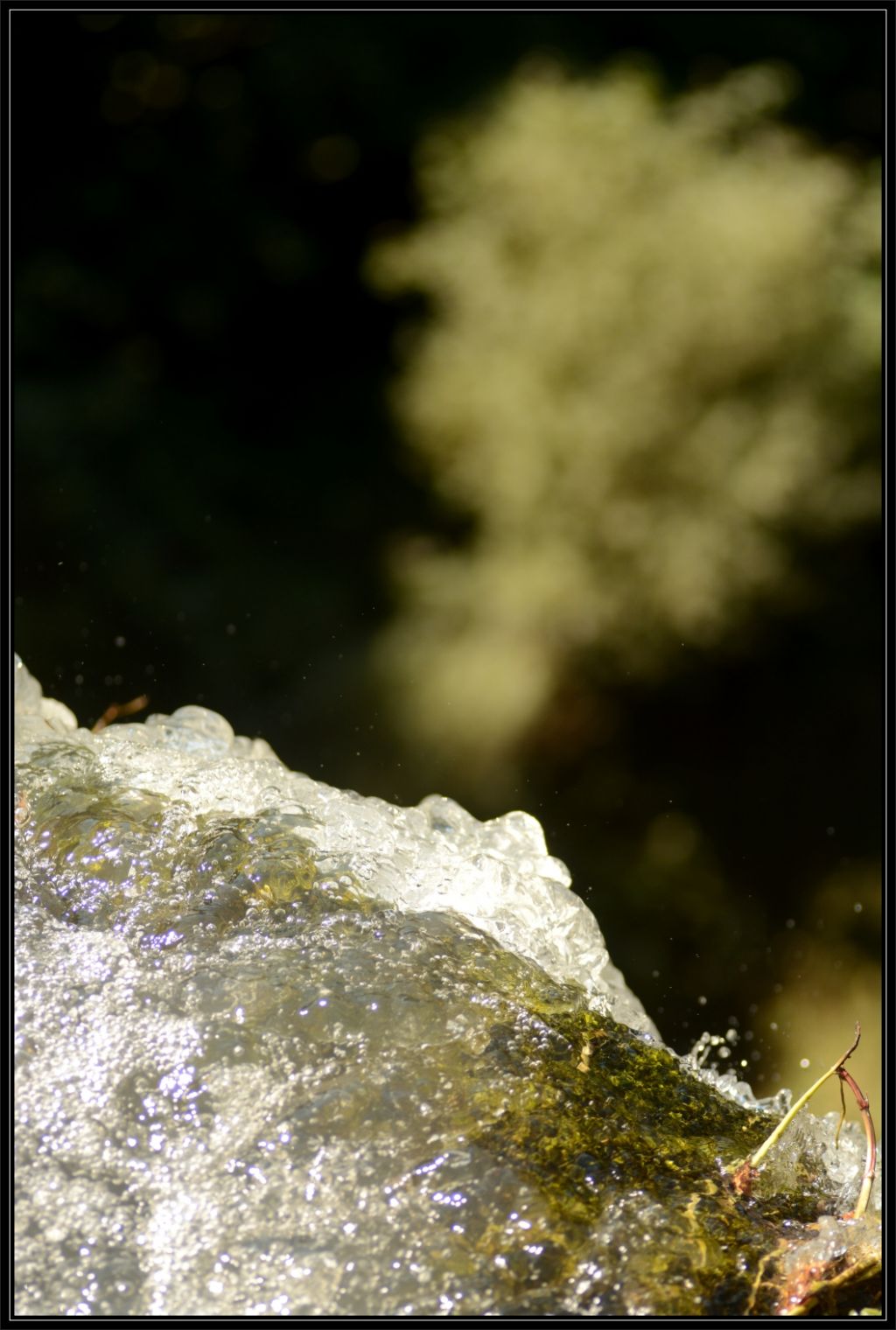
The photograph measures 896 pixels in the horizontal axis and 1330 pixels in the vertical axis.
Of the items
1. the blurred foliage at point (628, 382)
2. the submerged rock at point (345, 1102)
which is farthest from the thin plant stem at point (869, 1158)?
the blurred foliage at point (628, 382)

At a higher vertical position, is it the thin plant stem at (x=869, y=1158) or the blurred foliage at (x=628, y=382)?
the blurred foliage at (x=628, y=382)

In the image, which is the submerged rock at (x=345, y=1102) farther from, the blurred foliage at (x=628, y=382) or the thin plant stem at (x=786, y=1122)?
the blurred foliage at (x=628, y=382)

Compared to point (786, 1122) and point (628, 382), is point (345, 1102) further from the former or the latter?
point (628, 382)

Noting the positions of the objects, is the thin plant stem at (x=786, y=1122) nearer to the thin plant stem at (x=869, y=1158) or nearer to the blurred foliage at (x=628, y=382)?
the thin plant stem at (x=869, y=1158)

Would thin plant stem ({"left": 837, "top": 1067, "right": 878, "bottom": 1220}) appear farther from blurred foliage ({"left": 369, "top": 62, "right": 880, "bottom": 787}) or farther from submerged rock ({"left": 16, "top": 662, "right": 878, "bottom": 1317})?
blurred foliage ({"left": 369, "top": 62, "right": 880, "bottom": 787})

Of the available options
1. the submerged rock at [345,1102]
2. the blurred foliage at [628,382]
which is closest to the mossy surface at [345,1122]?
the submerged rock at [345,1102]

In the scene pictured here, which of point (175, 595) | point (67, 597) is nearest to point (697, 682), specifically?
point (175, 595)

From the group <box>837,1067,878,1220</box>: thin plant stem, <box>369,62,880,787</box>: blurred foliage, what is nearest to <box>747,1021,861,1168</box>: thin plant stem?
<box>837,1067,878,1220</box>: thin plant stem

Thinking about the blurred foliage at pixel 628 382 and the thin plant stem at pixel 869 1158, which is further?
the blurred foliage at pixel 628 382
